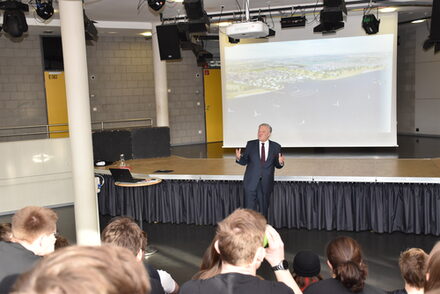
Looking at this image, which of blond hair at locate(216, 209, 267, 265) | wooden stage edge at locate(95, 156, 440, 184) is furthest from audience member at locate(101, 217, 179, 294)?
wooden stage edge at locate(95, 156, 440, 184)

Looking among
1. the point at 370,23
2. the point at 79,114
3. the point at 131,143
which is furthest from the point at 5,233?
the point at 370,23

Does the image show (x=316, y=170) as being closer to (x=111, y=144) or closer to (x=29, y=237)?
(x=111, y=144)

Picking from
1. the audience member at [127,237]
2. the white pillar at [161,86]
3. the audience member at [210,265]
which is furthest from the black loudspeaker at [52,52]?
the audience member at [210,265]

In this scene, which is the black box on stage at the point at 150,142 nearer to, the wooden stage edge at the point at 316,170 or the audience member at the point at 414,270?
the wooden stage edge at the point at 316,170

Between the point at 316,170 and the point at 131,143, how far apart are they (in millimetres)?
3724

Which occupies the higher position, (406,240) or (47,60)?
(47,60)

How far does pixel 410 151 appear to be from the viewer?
35.4 ft

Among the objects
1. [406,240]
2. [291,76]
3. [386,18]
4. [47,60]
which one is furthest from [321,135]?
[47,60]

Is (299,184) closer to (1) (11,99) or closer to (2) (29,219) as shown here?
(2) (29,219)

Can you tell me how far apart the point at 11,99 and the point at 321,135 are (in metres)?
8.51

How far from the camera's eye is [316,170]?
6973 millimetres

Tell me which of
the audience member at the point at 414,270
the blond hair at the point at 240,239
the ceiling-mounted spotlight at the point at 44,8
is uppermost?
the ceiling-mounted spotlight at the point at 44,8

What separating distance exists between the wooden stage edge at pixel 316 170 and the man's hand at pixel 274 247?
14.9 ft

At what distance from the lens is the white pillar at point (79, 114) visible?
518 centimetres
